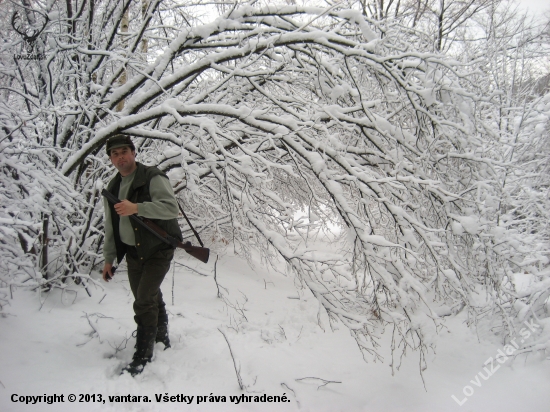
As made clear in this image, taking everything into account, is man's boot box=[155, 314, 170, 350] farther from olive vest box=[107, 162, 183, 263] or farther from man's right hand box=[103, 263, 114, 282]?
olive vest box=[107, 162, 183, 263]

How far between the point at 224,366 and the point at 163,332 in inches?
22.6

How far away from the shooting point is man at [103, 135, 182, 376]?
236cm

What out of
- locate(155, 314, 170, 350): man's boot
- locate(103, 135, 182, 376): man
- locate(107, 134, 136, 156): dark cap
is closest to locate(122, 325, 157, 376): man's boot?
locate(103, 135, 182, 376): man

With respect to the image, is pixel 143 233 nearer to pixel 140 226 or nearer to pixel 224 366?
pixel 140 226

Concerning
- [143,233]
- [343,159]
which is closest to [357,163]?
[343,159]

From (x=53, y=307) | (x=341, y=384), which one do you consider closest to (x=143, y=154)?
(x=53, y=307)

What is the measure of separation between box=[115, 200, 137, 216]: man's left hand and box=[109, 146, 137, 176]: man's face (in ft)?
1.11

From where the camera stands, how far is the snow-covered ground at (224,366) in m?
2.23

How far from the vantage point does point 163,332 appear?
9.02 feet

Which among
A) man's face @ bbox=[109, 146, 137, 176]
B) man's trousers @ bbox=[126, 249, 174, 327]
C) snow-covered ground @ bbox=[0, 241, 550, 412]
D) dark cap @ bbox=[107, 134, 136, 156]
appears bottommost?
snow-covered ground @ bbox=[0, 241, 550, 412]

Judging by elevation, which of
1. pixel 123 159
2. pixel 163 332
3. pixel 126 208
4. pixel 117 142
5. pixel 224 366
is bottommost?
pixel 224 366

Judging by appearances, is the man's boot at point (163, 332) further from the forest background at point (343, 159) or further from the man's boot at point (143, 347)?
the forest background at point (343, 159)

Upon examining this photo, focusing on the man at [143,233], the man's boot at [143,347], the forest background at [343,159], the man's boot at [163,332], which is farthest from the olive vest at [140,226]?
the man's boot at [163,332]

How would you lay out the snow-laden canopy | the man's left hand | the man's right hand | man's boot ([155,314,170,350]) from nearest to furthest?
the man's left hand → the snow-laden canopy → the man's right hand → man's boot ([155,314,170,350])
